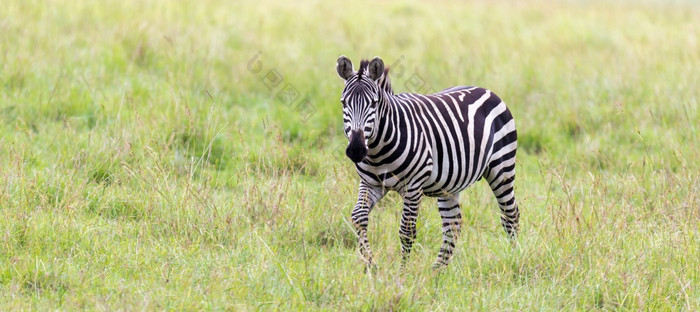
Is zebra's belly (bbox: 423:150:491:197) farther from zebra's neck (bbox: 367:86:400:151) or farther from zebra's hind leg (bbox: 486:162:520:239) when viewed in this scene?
zebra's neck (bbox: 367:86:400:151)

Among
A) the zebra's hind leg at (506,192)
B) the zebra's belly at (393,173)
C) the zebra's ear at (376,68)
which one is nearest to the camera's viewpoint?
the zebra's ear at (376,68)

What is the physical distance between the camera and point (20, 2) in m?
11.2

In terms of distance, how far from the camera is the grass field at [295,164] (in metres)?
5.03

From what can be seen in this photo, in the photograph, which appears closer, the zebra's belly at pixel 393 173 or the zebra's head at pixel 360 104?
the zebra's head at pixel 360 104

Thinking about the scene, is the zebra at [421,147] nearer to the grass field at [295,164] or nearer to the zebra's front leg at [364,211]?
the zebra's front leg at [364,211]

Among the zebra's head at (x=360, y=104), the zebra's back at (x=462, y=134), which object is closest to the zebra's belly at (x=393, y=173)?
the zebra's back at (x=462, y=134)

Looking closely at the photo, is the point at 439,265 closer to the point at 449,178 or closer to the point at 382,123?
the point at 449,178

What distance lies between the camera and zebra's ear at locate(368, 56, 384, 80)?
5.09 meters

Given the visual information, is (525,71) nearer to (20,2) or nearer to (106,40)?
Result: (106,40)

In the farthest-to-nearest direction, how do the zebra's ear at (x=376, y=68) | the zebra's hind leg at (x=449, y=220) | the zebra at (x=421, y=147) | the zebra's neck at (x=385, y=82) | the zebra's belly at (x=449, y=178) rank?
the zebra's hind leg at (x=449, y=220) → the zebra's belly at (x=449, y=178) → the zebra's neck at (x=385, y=82) → the zebra's ear at (x=376, y=68) → the zebra at (x=421, y=147)

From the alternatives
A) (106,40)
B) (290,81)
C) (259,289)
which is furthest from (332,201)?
(106,40)

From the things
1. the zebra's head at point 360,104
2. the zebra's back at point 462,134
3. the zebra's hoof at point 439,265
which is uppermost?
the zebra's head at point 360,104

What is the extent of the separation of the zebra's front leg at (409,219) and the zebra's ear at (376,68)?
843 millimetres

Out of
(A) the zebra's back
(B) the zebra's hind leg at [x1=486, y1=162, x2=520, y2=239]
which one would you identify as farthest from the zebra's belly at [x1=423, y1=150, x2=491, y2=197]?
(B) the zebra's hind leg at [x1=486, y1=162, x2=520, y2=239]
